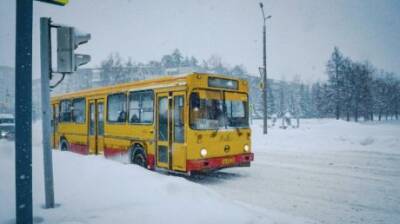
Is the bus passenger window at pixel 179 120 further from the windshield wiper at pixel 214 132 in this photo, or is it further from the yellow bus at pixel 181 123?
the windshield wiper at pixel 214 132

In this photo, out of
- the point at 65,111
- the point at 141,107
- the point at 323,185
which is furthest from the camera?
the point at 65,111

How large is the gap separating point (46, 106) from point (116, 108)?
692 cm

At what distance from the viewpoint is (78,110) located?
1523 centimetres

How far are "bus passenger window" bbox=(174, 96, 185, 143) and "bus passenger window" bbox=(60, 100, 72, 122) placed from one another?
327 inches

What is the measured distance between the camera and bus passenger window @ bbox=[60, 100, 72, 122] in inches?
634

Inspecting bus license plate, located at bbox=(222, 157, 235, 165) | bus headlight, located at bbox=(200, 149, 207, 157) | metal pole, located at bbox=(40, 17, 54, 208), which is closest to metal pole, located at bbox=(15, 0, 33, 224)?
metal pole, located at bbox=(40, 17, 54, 208)

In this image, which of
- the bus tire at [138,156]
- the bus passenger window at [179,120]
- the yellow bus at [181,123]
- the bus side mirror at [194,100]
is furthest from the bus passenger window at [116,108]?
the bus side mirror at [194,100]

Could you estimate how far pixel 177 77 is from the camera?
9.72m

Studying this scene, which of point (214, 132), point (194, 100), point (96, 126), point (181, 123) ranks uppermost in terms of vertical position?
point (194, 100)

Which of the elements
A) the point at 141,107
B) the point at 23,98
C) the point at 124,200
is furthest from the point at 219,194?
the point at 141,107

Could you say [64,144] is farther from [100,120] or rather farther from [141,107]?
[141,107]

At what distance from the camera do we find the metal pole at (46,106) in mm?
5441

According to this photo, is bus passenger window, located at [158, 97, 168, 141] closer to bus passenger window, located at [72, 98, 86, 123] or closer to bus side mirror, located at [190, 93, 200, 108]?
bus side mirror, located at [190, 93, 200, 108]

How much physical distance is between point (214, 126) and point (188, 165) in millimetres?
1334
